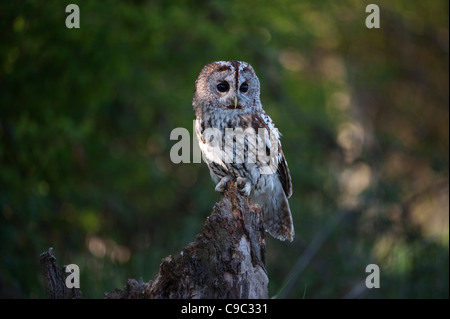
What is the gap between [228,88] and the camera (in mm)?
3918

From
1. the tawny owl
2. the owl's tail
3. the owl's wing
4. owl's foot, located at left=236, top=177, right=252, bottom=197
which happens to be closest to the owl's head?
the tawny owl

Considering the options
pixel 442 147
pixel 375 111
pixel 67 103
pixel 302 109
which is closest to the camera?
pixel 67 103

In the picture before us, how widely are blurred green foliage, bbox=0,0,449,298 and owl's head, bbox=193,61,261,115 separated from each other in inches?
65.5

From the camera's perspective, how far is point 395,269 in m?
5.58

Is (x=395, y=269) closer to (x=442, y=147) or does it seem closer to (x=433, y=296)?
(x=433, y=296)

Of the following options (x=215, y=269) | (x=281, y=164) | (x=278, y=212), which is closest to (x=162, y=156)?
(x=278, y=212)

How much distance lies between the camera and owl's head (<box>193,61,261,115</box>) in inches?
151

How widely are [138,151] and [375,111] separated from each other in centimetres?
654

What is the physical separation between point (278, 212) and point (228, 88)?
1137 mm

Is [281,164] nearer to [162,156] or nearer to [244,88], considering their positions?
[244,88]

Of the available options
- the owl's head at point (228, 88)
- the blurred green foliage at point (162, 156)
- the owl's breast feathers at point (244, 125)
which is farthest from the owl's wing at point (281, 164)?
the blurred green foliage at point (162, 156)

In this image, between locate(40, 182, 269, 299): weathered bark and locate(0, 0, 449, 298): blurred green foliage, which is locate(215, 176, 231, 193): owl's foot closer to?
locate(40, 182, 269, 299): weathered bark

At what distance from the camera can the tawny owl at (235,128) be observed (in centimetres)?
385
